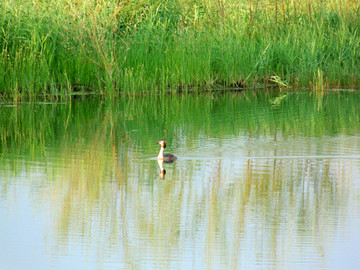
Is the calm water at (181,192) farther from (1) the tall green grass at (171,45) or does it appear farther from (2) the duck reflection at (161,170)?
(1) the tall green grass at (171,45)

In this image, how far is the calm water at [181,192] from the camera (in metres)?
5.09

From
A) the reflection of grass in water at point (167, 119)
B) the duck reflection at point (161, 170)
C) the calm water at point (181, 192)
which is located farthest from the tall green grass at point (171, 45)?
the duck reflection at point (161, 170)

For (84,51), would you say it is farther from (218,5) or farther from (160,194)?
(160,194)

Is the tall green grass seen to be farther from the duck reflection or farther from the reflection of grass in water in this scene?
the duck reflection

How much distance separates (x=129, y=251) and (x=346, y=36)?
12409 millimetres

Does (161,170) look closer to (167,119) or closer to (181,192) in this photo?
(181,192)

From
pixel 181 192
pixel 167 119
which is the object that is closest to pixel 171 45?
pixel 167 119

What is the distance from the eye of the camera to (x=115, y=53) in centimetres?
1505

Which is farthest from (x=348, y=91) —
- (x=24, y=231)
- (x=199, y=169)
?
(x=24, y=231)

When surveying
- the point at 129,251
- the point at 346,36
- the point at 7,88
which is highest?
the point at 346,36

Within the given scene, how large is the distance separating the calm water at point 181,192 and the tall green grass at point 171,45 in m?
2.45

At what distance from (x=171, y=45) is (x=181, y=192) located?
959cm

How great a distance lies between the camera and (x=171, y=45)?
16062mm

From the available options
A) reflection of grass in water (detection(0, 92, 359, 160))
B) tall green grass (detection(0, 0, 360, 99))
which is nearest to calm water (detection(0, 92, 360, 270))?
reflection of grass in water (detection(0, 92, 359, 160))
